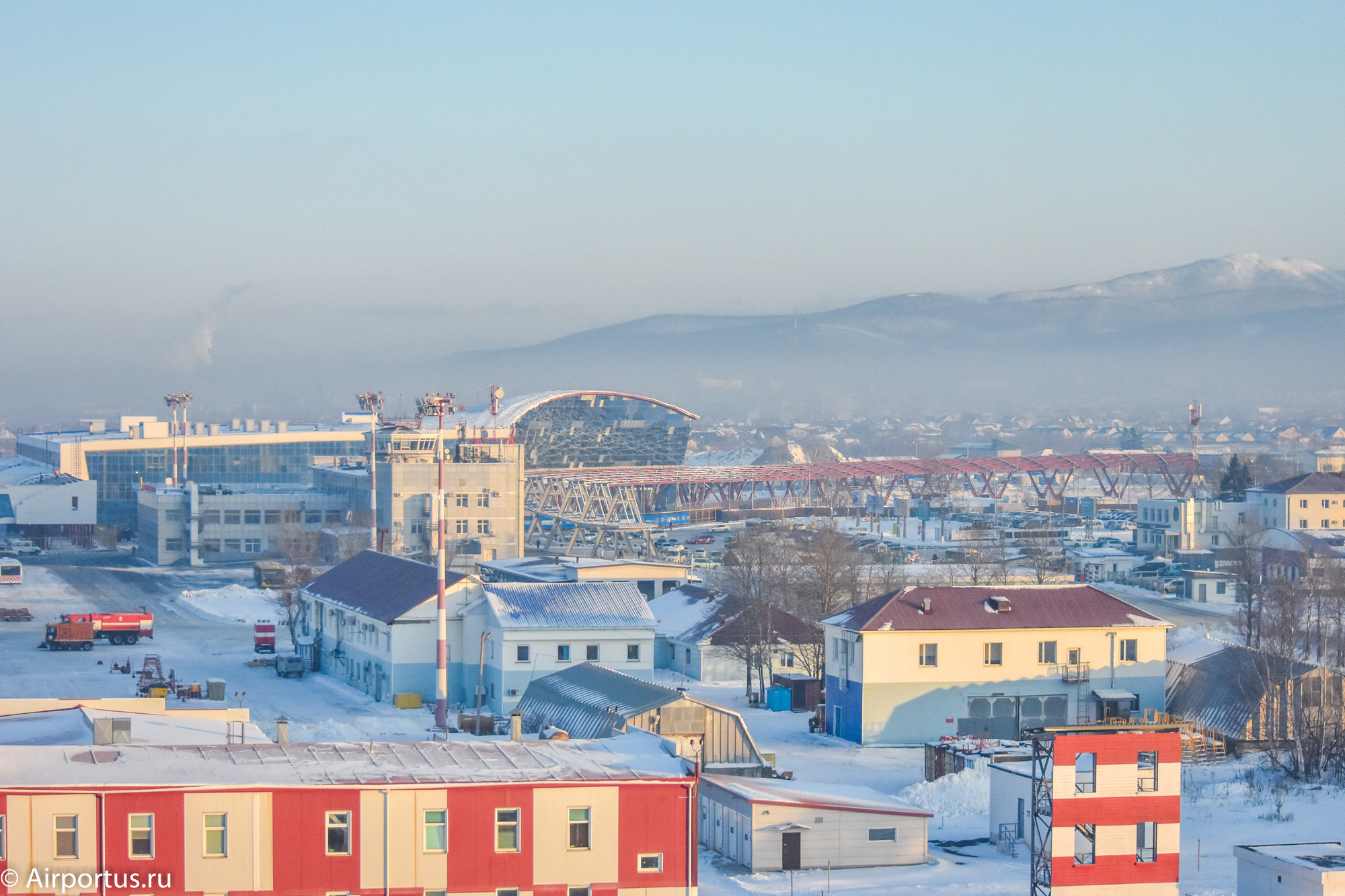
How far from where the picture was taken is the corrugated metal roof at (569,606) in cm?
3559

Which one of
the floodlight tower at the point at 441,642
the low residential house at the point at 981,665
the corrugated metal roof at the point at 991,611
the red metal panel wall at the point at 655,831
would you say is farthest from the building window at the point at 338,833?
the corrugated metal roof at the point at 991,611

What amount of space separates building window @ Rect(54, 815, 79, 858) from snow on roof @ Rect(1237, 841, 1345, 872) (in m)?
13.0

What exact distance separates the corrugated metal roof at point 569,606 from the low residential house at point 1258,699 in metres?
11.4

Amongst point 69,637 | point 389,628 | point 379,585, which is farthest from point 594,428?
point 389,628

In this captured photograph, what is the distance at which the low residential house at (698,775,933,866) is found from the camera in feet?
72.0

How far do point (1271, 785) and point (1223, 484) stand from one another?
6289cm

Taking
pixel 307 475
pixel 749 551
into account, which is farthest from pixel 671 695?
pixel 307 475

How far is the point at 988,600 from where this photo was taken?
33.5m

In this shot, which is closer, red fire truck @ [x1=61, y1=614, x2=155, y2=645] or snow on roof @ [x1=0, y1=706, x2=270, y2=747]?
snow on roof @ [x1=0, y1=706, x2=270, y2=747]

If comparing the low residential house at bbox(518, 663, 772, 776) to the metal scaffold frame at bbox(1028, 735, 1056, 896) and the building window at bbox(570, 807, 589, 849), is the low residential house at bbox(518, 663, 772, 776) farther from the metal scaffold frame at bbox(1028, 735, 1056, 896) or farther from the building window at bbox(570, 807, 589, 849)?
the metal scaffold frame at bbox(1028, 735, 1056, 896)

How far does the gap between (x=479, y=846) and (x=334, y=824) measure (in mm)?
1532

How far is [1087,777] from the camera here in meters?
18.2

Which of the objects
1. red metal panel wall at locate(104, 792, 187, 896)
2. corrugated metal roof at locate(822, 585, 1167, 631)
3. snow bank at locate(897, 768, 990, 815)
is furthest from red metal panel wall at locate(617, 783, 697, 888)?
corrugated metal roof at locate(822, 585, 1167, 631)

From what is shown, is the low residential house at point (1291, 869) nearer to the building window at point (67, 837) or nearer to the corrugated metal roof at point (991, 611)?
the building window at point (67, 837)
